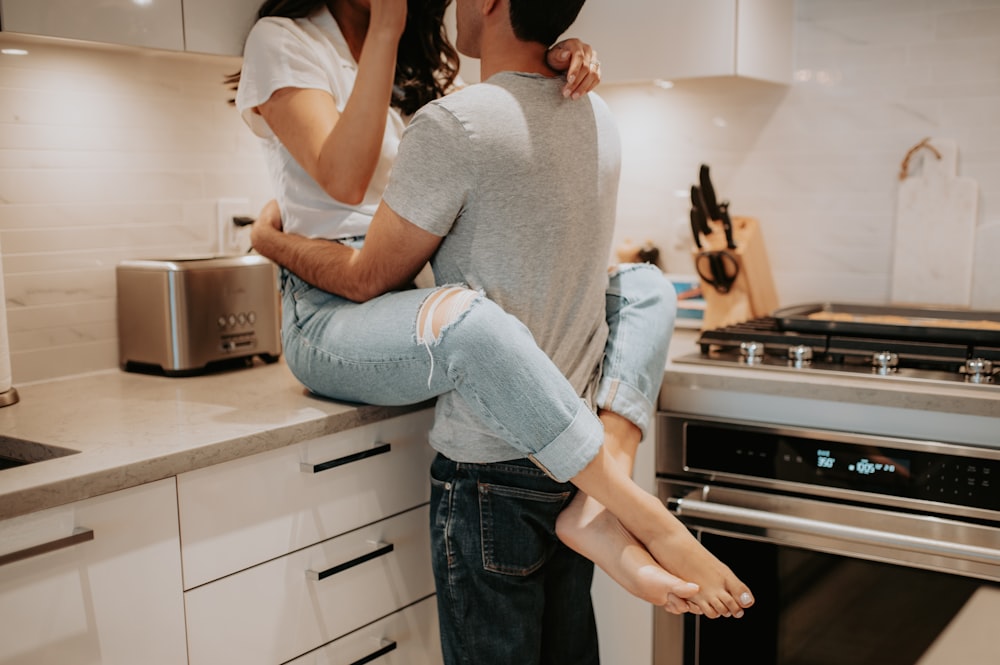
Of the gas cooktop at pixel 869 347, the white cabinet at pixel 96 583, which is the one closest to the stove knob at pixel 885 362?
the gas cooktop at pixel 869 347

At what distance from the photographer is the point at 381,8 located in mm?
1491

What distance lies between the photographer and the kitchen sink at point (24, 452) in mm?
1288

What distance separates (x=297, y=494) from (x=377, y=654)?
332 mm

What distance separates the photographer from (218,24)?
1604 mm

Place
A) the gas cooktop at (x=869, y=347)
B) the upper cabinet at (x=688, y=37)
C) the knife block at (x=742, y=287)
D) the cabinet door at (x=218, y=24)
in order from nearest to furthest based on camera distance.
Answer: the cabinet door at (x=218, y=24), the gas cooktop at (x=869, y=347), the upper cabinet at (x=688, y=37), the knife block at (x=742, y=287)

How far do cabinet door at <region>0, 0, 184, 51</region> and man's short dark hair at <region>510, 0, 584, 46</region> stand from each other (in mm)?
570

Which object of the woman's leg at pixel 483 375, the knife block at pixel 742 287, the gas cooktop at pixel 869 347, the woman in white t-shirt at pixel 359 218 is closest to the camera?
the woman's leg at pixel 483 375

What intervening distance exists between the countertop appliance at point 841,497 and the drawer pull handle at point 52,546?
3.29 feet

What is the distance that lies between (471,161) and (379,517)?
0.61 metres

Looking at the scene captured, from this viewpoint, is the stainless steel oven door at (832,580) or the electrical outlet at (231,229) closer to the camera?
the stainless steel oven door at (832,580)

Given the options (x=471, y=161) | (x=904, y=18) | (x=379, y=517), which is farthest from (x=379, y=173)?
(x=904, y=18)

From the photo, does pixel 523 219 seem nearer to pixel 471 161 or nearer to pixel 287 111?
pixel 471 161

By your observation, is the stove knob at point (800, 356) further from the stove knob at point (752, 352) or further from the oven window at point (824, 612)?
the oven window at point (824, 612)

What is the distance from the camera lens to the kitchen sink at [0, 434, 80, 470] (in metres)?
1.29
